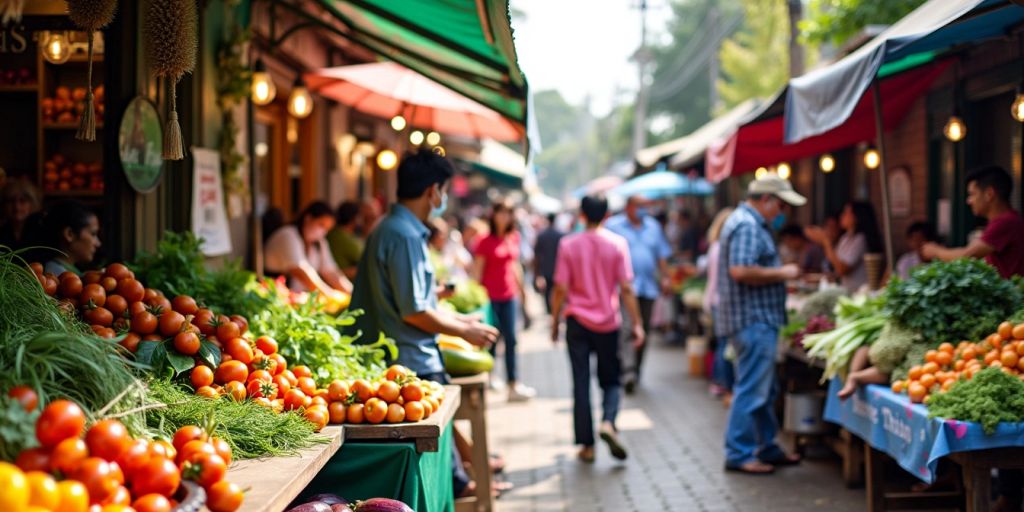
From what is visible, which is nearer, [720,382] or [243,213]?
[243,213]

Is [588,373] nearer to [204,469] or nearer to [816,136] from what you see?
[816,136]

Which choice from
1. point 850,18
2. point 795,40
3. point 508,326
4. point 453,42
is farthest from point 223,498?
point 795,40

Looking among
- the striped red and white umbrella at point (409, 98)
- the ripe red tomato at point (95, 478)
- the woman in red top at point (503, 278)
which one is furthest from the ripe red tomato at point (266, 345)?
the woman in red top at point (503, 278)

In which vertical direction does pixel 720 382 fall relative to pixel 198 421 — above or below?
below

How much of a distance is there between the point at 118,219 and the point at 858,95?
4610mm

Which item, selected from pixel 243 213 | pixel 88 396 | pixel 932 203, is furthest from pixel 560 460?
pixel 88 396

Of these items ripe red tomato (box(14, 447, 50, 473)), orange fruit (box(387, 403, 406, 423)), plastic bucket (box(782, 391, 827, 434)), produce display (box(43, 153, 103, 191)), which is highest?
produce display (box(43, 153, 103, 191))

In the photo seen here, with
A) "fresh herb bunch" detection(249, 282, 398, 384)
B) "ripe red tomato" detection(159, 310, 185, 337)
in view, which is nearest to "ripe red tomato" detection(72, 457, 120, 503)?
"ripe red tomato" detection(159, 310, 185, 337)

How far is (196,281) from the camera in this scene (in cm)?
530

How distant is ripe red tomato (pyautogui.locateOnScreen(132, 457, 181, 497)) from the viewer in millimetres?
2838

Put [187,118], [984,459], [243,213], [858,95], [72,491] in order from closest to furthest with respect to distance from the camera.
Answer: [72,491]
[984,459]
[858,95]
[187,118]
[243,213]

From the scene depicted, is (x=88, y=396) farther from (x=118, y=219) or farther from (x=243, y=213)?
(x=243, y=213)

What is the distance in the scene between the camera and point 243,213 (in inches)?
397

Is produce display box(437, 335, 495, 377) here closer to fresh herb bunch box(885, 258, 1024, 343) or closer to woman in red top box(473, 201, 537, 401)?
fresh herb bunch box(885, 258, 1024, 343)
